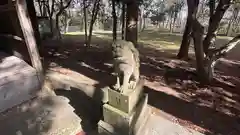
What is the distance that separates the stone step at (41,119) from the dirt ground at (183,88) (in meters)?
1.81

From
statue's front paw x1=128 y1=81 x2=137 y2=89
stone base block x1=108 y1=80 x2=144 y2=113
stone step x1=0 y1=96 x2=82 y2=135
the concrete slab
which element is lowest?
the concrete slab

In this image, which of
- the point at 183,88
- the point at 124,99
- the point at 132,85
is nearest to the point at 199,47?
the point at 183,88

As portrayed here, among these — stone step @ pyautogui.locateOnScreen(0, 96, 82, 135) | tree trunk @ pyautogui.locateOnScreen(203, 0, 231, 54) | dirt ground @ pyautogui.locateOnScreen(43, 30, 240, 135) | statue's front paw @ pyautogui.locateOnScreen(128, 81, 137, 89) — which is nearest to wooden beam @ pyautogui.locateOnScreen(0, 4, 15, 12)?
stone step @ pyautogui.locateOnScreen(0, 96, 82, 135)

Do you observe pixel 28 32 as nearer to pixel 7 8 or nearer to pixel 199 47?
pixel 7 8

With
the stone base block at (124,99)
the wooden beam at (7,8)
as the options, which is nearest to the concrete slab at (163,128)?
the stone base block at (124,99)

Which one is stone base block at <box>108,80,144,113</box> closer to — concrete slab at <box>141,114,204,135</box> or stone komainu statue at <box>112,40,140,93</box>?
stone komainu statue at <box>112,40,140,93</box>

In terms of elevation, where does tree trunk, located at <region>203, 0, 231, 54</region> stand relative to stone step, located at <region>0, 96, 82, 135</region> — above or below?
above

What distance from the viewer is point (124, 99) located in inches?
117

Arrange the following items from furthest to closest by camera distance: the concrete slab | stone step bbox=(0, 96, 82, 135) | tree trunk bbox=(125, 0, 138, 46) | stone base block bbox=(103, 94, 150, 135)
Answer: tree trunk bbox=(125, 0, 138, 46), the concrete slab, stone step bbox=(0, 96, 82, 135), stone base block bbox=(103, 94, 150, 135)

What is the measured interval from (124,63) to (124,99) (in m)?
0.57

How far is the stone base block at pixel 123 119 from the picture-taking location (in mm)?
3012

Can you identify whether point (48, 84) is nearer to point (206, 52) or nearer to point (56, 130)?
point (56, 130)

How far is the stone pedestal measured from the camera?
299cm

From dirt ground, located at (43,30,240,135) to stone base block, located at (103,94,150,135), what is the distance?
1175 mm
